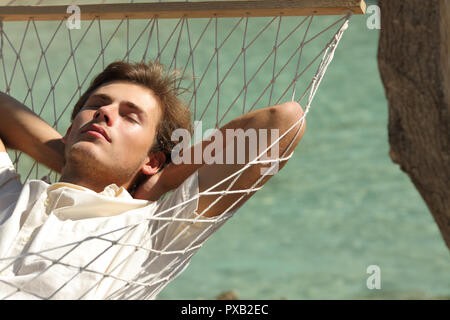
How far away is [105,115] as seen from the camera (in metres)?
1.69

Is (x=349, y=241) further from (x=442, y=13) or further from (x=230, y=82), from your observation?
(x=442, y=13)

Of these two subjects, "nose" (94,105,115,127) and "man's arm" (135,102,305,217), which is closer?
"man's arm" (135,102,305,217)

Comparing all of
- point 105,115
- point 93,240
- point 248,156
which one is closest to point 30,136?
point 105,115

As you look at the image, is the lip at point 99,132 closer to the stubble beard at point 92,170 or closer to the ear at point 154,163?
the stubble beard at point 92,170

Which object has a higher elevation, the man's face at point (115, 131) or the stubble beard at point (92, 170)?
the man's face at point (115, 131)

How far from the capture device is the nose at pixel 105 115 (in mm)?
1682

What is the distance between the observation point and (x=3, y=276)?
1434 mm

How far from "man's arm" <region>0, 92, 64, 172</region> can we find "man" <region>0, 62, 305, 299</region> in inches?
0.4

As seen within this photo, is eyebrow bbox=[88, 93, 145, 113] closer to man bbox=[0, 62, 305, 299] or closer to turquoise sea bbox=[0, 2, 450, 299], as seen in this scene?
man bbox=[0, 62, 305, 299]

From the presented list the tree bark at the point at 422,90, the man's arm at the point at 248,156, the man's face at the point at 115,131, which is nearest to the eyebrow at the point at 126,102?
the man's face at the point at 115,131

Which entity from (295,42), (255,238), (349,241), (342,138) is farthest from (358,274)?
(295,42)

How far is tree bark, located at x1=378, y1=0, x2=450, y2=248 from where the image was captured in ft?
5.77

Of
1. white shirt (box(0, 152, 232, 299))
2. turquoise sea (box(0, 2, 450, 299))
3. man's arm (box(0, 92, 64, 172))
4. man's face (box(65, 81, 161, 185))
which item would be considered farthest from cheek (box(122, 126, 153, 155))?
turquoise sea (box(0, 2, 450, 299))

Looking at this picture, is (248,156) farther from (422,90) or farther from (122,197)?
(422,90)
